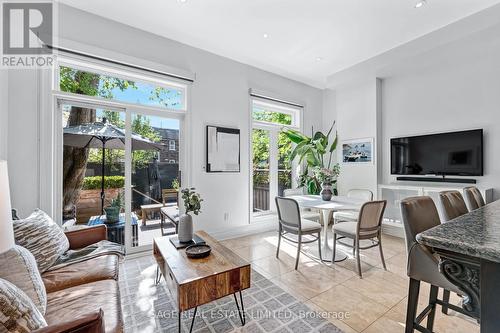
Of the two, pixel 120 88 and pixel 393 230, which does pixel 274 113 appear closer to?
pixel 120 88

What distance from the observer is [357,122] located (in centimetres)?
473

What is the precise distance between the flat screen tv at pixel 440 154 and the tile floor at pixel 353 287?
1.37 meters

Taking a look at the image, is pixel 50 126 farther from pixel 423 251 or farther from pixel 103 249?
pixel 423 251

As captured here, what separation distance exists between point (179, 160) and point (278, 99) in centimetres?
237

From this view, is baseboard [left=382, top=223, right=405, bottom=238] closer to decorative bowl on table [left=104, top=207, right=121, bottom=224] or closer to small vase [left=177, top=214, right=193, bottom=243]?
small vase [left=177, top=214, right=193, bottom=243]

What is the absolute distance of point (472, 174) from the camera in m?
3.33

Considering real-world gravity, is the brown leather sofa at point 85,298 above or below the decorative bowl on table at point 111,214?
below

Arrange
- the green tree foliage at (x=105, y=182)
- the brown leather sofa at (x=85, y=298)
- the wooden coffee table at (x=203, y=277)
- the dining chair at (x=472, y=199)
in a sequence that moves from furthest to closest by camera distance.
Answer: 1. the green tree foliage at (x=105, y=182)
2. the dining chair at (x=472, y=199)
3. the wooden coffee table at (x=203, y=277)
4. the brown leather sofa at (x=85, y=298)

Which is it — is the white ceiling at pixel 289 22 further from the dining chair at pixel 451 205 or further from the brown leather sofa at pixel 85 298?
the brown leather sofa at pixel 85 298

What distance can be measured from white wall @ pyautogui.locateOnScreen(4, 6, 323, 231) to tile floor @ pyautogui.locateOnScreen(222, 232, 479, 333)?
0.92 metres

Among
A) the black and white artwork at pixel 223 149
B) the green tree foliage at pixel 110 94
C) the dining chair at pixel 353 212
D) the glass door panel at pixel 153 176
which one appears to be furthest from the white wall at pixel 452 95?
the green tree foliage at pixel 110 94

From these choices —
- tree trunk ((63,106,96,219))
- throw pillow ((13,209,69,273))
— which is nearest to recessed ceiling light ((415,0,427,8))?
tree trunk ((63,106,96,219))

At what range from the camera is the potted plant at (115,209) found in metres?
3.14

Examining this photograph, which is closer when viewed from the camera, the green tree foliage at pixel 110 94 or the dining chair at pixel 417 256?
the dining chair at pixel 417 256
